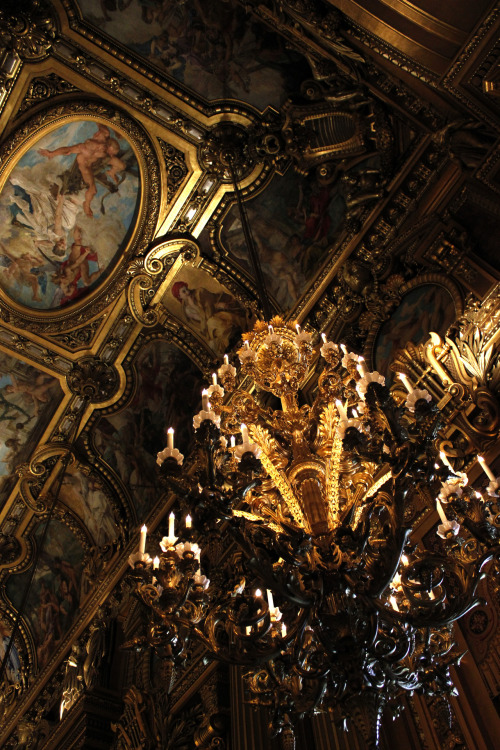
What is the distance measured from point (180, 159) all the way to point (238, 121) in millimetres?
872

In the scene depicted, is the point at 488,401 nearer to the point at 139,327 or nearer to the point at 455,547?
the point at 455,547

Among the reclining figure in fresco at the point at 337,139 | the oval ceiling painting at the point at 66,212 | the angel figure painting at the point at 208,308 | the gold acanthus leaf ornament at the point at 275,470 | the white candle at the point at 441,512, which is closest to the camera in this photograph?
the white candle at the point at 441,512

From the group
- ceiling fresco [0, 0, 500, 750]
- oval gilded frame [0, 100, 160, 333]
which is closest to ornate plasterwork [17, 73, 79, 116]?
ceiling fresco [0, 0, 500, 750]

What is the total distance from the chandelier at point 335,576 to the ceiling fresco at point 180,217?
91.5 inches

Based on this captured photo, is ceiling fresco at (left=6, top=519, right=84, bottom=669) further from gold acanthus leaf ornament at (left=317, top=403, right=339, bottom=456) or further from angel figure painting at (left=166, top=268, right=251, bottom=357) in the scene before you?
gold acanthus leaf ornament at (left=317, top=403, right=339, bottom=456)

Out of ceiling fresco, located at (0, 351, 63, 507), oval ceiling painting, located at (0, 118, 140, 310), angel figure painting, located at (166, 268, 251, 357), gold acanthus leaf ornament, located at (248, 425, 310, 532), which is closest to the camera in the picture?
gold acanthus leaf ornament, located at (248, 425, 310, 532)

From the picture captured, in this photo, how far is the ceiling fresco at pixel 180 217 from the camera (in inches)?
249

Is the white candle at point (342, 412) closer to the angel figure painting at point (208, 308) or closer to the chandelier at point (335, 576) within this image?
the chandelier at point (335, 576)

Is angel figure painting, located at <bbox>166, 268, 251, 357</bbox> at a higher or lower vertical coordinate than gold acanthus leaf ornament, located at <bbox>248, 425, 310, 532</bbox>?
higher

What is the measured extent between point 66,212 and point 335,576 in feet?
21.4


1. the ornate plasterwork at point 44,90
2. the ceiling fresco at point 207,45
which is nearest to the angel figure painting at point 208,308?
the ceiling fresco at point 207,45

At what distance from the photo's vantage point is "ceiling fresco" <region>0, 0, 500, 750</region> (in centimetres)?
632

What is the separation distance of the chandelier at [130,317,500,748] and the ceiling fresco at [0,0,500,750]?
232 centimetres

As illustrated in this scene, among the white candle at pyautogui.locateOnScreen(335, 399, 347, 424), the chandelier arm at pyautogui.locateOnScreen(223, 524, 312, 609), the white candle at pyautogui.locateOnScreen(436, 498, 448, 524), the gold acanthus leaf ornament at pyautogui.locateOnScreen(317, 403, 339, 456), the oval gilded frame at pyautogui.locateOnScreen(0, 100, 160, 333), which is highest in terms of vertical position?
the oval gilded frame at pyautogui.locateOnScreen(0, 100, 160, 333)
